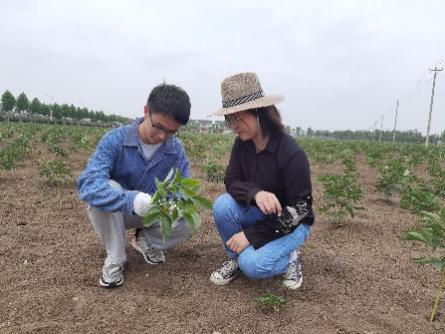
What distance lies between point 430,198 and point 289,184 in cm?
215

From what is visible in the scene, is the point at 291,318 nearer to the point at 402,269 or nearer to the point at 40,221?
the point at 402,269

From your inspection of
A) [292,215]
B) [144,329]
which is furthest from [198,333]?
[292,215]

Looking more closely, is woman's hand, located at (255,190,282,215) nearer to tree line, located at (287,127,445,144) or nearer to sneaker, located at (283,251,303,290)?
sneaker, located at (283,251,303,290)

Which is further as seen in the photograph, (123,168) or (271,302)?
(123,168)

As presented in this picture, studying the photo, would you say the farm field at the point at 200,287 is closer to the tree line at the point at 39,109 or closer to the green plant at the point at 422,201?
the green plant at the point at 422,201

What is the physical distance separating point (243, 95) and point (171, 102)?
389mm

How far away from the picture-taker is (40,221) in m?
3.66

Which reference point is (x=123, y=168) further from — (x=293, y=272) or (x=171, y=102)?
(x=293, y=272)

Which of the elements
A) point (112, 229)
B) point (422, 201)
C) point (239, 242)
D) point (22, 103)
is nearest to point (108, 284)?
point (112, 229)

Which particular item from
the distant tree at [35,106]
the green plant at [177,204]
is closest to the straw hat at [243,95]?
the green plant at [177,204]

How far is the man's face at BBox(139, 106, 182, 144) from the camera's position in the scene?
87.6 inches

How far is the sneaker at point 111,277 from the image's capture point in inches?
91.8

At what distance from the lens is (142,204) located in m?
2.15

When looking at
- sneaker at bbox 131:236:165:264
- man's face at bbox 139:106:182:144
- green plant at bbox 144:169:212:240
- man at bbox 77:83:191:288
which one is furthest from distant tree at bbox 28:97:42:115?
green plant at bbox 144:169:212:240
